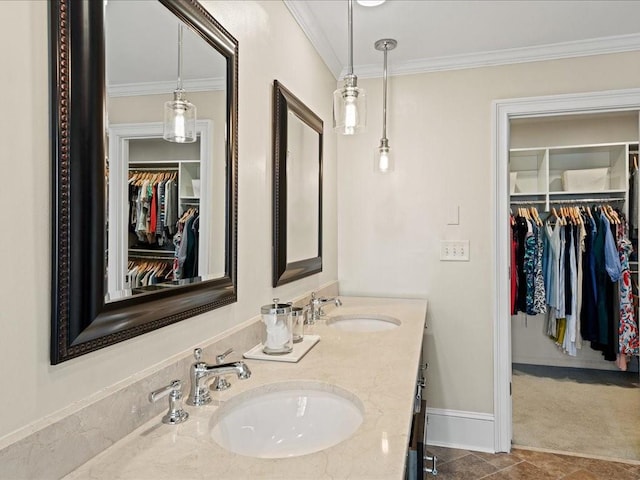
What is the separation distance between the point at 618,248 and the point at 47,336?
4.04 metres

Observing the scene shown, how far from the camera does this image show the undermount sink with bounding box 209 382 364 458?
1.06 metres

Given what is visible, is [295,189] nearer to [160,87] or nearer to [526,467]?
[160,87]

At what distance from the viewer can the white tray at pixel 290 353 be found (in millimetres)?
1397

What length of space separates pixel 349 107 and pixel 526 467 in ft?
7.05

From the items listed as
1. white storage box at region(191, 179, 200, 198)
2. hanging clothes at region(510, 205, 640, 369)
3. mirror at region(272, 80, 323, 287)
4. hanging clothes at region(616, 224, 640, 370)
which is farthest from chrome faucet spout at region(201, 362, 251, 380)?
hanging clothes at region(616, 224, 640, 370)

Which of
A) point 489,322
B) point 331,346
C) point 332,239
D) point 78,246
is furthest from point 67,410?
point 489,322

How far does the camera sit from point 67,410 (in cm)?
79

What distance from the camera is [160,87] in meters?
1.07

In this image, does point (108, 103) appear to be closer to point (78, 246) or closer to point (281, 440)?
point (78, 246)

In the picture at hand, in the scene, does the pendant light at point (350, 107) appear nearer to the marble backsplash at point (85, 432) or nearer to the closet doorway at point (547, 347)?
the marble backsplash at point (85, 432)

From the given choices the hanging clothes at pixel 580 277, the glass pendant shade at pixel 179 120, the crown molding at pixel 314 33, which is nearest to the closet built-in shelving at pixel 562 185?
the hanging clothes at pixel 580 277

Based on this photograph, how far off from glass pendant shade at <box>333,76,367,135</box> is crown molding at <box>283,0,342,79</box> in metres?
0.63

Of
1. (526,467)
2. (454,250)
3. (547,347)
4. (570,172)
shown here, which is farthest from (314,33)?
(547,347)

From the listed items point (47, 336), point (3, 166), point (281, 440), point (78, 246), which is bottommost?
point (281, 440)
